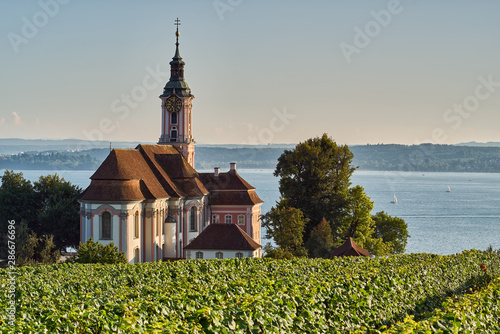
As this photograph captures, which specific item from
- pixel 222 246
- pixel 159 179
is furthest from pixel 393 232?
pixel 159 179

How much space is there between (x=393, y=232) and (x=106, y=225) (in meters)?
31.1

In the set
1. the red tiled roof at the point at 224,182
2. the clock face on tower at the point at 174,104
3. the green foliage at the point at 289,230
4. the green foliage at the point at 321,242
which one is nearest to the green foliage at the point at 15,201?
the clock face on tower at the point at 174,104

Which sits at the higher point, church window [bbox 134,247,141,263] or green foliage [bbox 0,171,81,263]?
green foliage [bbox 0,171,81,263]

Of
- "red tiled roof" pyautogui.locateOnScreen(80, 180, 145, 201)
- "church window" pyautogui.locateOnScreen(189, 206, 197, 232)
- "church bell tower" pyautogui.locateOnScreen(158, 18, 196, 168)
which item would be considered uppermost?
"church bell tower" pyautogui.locateOnScreen(158, 18, 196, 168)

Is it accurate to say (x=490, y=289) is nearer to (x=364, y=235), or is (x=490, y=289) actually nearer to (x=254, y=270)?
(x=254, y=270)

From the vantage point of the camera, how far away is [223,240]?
2004 inches

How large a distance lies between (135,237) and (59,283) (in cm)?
2868

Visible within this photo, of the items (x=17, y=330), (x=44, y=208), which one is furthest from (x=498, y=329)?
(x=44, y=208)

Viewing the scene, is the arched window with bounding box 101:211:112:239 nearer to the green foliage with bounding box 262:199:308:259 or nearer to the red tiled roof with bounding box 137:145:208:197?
the red tiled roof with bounding box 137:145:208:197

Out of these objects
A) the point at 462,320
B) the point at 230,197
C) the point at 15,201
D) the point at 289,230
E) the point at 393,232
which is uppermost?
the point at 230,197

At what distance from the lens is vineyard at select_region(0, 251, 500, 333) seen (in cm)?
1441

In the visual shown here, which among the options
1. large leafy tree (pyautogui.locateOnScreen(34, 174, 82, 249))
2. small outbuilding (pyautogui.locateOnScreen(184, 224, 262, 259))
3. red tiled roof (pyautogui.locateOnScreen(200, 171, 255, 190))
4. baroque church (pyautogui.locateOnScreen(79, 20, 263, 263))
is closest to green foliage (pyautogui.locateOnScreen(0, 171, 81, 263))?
large leafy tree (pyautogui.locateOnScreen(34, 174, 82, 249))

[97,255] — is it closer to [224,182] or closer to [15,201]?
[15,201]

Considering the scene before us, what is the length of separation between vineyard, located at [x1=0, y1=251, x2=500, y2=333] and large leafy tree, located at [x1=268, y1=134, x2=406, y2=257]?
31515 millimetres
